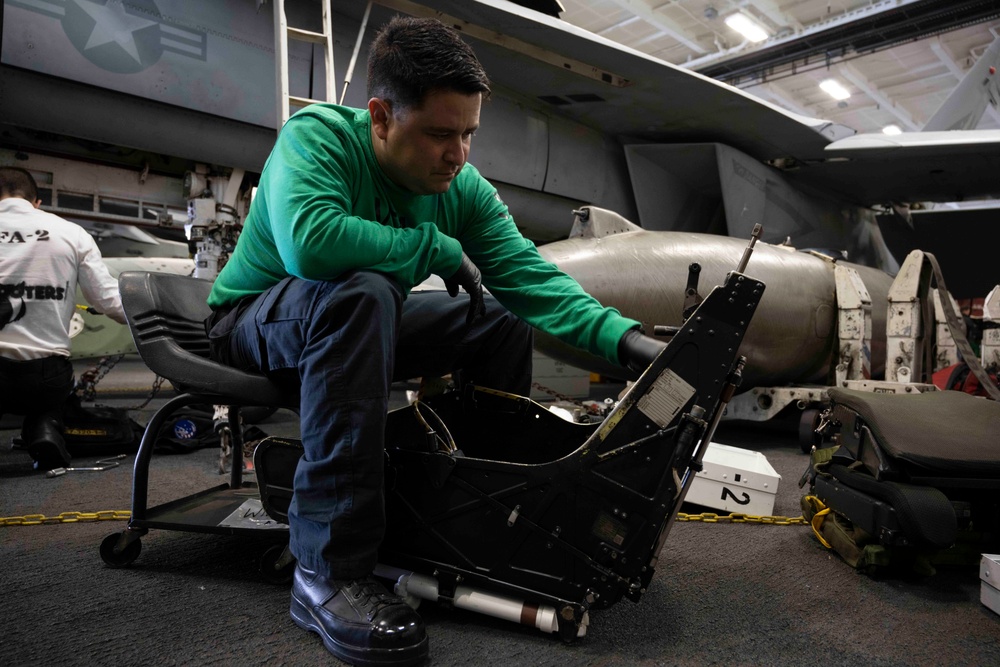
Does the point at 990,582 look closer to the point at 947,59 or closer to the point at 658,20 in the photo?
the point at 658,20

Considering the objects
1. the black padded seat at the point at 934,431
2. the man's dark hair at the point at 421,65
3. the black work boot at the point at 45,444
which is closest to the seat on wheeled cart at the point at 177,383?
the man's dark hair at the point at 421,65

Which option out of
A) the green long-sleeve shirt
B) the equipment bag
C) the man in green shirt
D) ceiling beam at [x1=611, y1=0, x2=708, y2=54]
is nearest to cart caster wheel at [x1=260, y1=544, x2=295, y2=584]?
the man in green shirt

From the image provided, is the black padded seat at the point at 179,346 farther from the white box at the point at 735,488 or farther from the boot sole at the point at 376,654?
the white box at the point at 735,488

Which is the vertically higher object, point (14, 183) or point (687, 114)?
point (687, 114)

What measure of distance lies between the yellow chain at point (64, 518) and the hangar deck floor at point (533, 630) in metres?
0.02

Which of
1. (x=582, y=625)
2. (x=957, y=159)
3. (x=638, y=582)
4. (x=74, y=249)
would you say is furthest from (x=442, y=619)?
(x=957, y=159)

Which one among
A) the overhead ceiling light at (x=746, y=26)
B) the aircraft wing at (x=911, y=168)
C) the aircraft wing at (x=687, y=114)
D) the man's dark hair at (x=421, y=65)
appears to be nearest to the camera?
the man's dark hair at (x=421, y=65)

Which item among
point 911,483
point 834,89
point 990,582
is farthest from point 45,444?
point 834,89

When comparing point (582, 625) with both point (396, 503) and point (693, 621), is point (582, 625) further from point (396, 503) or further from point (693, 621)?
point (396, 503)

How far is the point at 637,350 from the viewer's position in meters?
1.12

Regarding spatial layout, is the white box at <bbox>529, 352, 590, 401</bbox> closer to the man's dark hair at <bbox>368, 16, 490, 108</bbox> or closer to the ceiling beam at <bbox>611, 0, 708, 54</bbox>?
the man's dark hair at <bbox>368, 16, 490, 108</bbox>

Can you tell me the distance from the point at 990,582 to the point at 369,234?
4.97ft

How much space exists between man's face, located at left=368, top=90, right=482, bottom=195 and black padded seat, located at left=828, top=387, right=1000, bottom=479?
124cm

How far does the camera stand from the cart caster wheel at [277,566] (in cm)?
121
